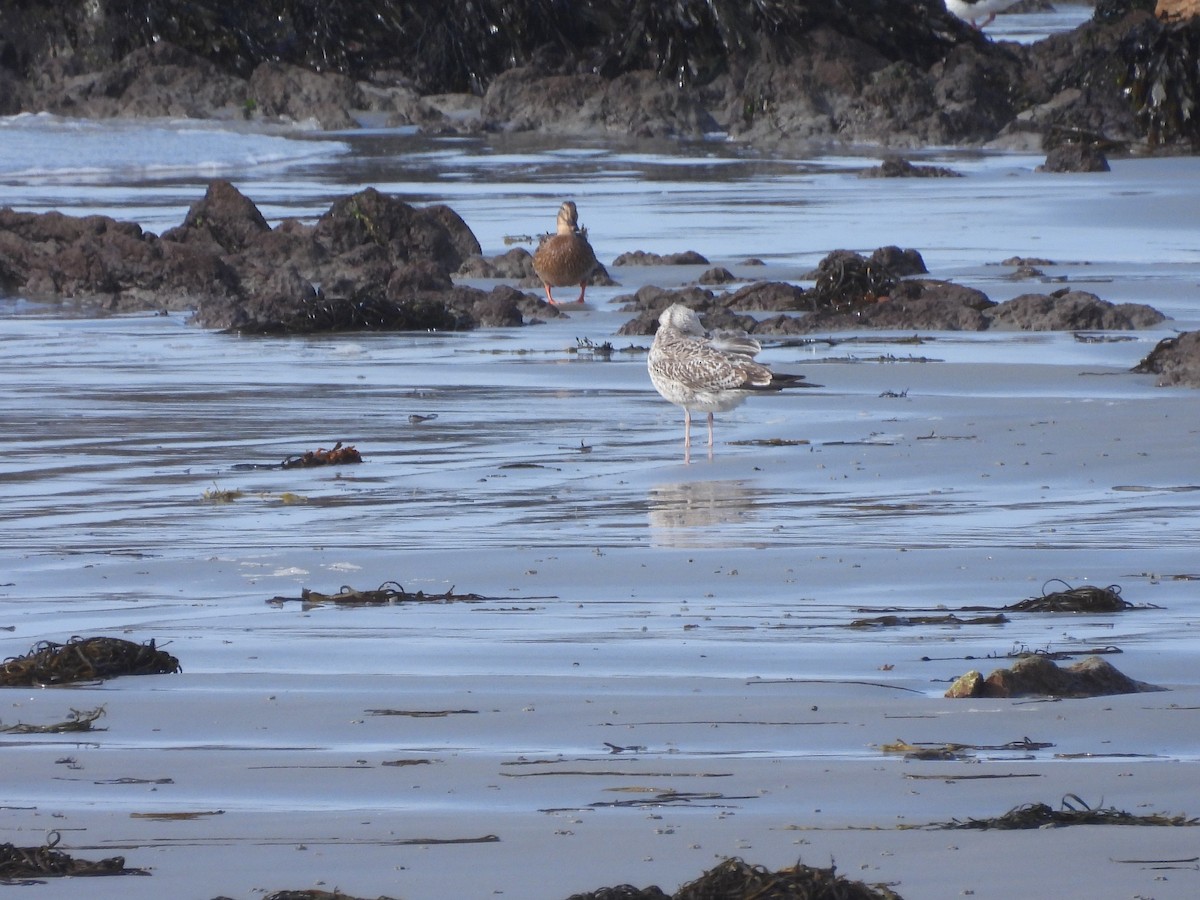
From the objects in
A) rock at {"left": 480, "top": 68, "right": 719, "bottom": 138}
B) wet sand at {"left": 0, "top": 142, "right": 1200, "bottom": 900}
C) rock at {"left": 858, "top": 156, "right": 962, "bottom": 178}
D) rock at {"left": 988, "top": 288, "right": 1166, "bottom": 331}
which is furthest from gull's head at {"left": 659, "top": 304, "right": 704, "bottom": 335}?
rock at {"left": 480, "top": 68, "right": 719, "bottom": 138}

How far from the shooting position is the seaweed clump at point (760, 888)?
3.54 meters

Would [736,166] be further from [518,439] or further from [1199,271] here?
[518,439]

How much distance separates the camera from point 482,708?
5.10 m

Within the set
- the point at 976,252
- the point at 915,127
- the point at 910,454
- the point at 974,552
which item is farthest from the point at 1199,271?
the point at 915,127

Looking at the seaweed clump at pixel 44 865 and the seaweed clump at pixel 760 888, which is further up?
the seaweed clump at pixel 760 888

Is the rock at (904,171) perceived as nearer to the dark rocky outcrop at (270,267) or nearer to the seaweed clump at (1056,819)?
the dark rocky outcrop at (270,267)

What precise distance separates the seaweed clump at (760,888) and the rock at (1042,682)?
4.97 feet

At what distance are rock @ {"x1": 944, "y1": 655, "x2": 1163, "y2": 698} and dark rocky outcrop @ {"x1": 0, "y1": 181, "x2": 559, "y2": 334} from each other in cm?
958

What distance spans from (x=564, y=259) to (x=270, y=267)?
9.89 feet

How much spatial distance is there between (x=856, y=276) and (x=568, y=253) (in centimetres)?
214

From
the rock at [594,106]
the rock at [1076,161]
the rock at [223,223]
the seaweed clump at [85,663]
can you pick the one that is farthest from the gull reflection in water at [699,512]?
the rock at [594,106]

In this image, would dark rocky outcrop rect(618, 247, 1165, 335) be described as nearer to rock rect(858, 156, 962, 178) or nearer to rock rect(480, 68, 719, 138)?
rock rect(858, 156, 962, 178)

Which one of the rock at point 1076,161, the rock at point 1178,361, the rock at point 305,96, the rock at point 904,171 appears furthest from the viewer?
the rock at point 305,96

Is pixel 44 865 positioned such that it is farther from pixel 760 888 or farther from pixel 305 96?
pixel 305 96
